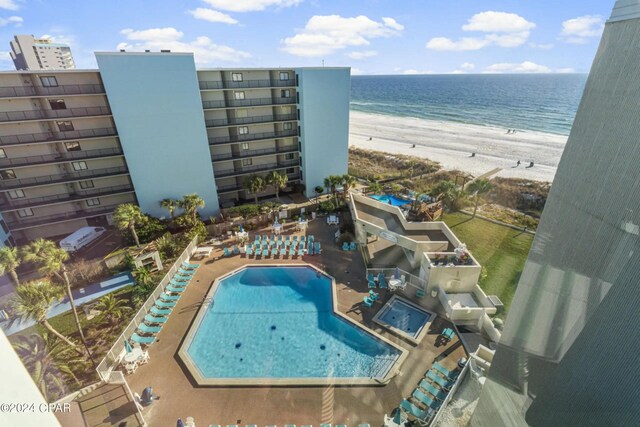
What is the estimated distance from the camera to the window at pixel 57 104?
91.0 ft

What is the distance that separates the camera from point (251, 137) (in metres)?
36.5

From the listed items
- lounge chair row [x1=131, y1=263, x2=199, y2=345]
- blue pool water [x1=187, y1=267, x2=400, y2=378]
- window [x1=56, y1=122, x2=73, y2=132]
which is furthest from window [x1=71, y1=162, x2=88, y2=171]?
blue pool water [x1=187, y1=267, x2=400, y2=378]

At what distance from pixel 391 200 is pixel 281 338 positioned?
2492 cm

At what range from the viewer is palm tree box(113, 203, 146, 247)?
2642cm

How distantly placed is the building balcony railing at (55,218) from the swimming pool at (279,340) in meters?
17.3

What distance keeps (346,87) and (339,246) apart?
20.0m

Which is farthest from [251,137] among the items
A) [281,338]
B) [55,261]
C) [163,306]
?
[281,338]

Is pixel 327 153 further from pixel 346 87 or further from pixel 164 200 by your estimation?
pixel 164 200

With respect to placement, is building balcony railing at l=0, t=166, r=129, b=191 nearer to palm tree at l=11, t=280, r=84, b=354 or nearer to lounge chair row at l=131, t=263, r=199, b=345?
lounge chair row at l=131, t=263, r=199, b=345

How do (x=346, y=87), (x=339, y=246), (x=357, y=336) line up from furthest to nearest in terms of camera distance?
1. (x=346, y=87)
2. (x=339, y=246)
3. (x=357, y=336)

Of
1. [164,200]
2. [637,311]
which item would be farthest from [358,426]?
[164,200]

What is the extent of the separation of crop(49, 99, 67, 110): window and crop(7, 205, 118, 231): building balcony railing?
1006cm

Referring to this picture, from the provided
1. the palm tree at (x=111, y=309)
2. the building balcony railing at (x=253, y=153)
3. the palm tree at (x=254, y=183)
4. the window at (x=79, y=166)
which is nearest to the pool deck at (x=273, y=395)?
the palm tree at (x=111, y=309)

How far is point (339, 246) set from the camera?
96.1 feet
